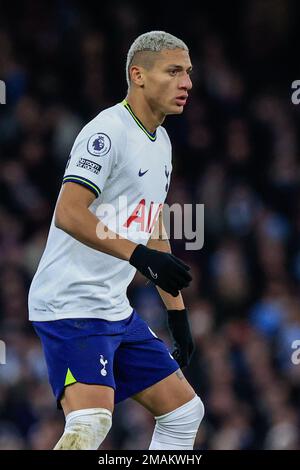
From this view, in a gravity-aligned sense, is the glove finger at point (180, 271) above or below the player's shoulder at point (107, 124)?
below

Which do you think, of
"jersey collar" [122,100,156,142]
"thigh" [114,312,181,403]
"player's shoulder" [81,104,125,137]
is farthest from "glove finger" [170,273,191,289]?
"jersey collar" [122,100,156,142]

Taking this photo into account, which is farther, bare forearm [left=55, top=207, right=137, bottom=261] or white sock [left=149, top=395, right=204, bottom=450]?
white sock [left=149, top=395, right=204, bottom=450]

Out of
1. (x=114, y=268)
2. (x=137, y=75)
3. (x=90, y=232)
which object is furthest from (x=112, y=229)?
(x=137, y=75)

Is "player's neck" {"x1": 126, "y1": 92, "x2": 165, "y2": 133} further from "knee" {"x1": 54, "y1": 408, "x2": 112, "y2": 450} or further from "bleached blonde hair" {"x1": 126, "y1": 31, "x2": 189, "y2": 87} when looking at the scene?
"knee" {"x1": 54, "y1": 408, "x2": 112, "y2": 450}

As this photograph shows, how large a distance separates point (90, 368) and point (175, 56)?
5.20 feet

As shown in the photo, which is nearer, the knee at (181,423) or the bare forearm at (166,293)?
the knee at (181,423)

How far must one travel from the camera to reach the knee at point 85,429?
4805 mm

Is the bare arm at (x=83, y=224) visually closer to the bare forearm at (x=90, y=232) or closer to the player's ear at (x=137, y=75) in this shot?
→ the bare forearm at (x=90, y=232)

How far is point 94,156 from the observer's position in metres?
4.98

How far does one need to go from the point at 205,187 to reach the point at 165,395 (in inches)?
206

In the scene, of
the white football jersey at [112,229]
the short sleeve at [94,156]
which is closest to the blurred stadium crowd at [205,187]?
the white football jersey at [112,229]

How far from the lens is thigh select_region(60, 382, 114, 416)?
4.92 m
